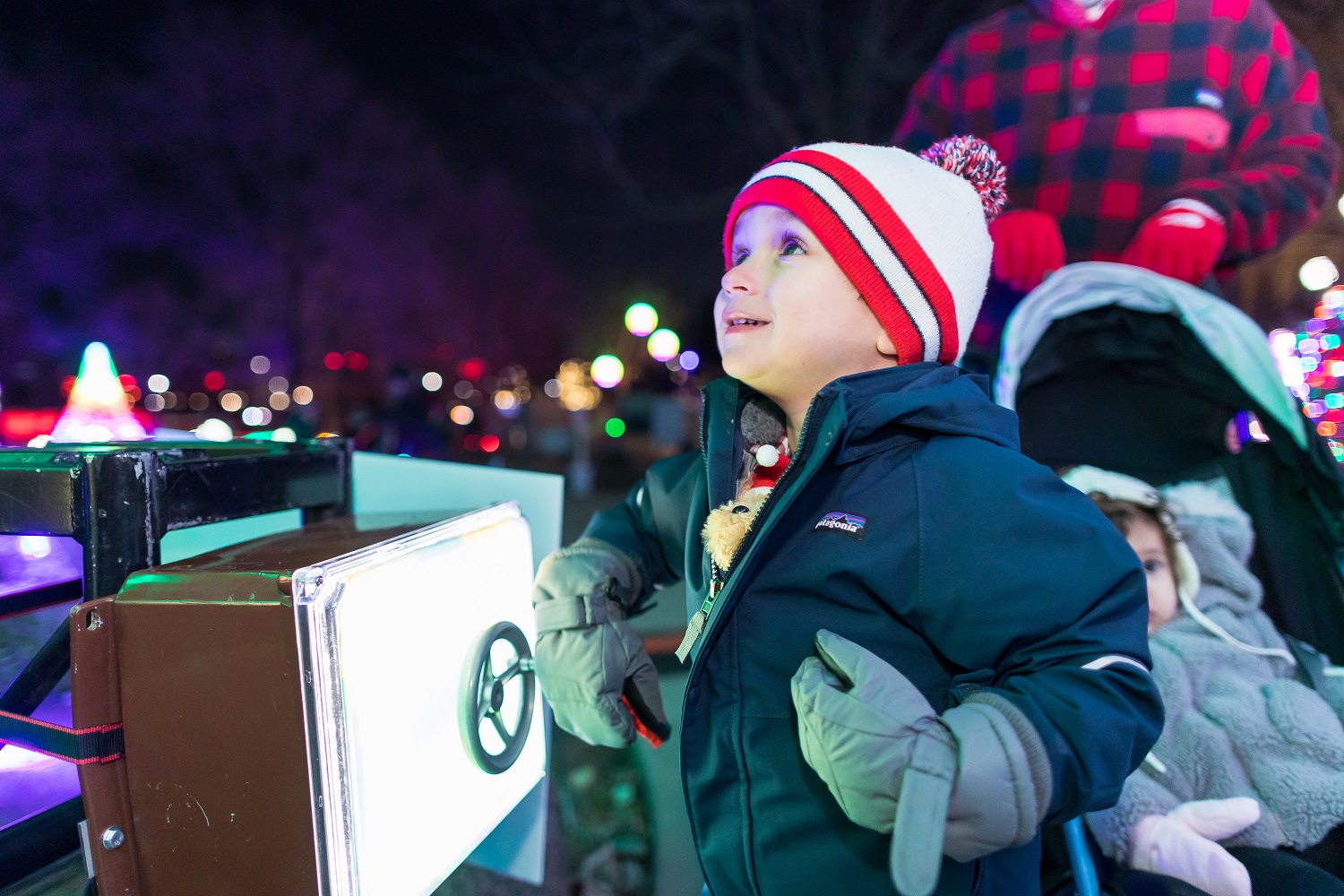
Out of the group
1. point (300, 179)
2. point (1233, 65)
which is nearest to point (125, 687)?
point (1233, 65)

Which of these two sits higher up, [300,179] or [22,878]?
[300,179]

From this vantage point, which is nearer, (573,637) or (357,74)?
(573,637)

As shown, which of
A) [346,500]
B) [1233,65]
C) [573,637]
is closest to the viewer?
[573,637]

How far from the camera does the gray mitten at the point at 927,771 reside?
782 millimetres

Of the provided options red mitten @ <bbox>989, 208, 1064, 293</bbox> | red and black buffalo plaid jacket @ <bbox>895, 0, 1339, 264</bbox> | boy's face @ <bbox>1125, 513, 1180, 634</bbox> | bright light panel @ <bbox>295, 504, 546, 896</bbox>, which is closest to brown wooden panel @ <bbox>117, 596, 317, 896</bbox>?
bright light panel @ <bbox>295, 504, 546, 896</bbox>

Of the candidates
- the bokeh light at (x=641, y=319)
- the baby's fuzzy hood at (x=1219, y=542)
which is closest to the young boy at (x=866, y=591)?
the baby's fuzzy hood at (x=1219, y=542)

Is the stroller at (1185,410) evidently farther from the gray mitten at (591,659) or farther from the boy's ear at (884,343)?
the gray mitten at (591,659)

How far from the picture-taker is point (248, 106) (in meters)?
7.07

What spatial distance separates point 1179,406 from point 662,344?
13297 mm

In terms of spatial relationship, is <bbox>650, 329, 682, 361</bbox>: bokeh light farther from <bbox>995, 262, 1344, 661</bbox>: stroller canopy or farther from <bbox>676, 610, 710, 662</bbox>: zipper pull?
<bbox>676, 610, 710, 662</bbox>: zipper pull

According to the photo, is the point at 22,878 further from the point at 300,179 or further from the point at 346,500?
the point at 300,179

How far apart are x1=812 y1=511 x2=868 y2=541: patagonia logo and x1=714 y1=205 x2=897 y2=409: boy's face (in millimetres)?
286

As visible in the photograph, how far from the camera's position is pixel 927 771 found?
0.79 meters

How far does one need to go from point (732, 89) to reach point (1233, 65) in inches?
175
